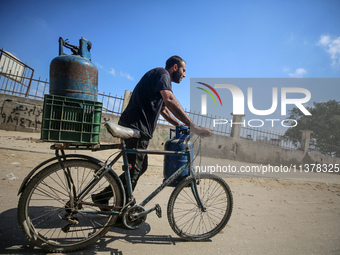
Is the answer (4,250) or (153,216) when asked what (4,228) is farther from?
(153,216)

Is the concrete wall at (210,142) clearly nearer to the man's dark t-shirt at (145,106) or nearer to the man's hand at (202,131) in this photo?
the man's dark t-shirt at (145,106)

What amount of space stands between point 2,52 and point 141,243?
1262 cm

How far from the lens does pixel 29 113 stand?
902cm

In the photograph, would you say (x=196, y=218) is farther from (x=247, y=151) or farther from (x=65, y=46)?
(x=247, y=151)

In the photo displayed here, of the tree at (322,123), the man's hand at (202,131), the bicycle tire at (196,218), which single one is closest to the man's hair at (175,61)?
the man's hand at (202,131)

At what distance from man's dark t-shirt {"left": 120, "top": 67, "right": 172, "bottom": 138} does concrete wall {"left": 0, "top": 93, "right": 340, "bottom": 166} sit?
6.60 m

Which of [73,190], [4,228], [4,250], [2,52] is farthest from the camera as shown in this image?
[2,52]

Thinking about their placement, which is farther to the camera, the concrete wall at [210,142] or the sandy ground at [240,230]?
the concrete wall at [210,142]

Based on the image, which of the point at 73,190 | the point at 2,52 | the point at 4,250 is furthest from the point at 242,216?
the point at 2,52

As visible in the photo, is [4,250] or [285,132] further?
[285,132]

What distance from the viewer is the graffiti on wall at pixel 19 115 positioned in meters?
8.77

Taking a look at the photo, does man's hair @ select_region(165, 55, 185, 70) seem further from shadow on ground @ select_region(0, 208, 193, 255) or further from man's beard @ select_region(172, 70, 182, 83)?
shadow on ground @ select_region(0, 208, 193, 255)

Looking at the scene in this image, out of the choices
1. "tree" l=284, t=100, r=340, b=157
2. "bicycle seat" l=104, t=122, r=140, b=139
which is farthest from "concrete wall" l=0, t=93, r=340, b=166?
"tree" l=284, t=100, r=340, b=157

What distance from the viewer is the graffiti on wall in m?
8.77
